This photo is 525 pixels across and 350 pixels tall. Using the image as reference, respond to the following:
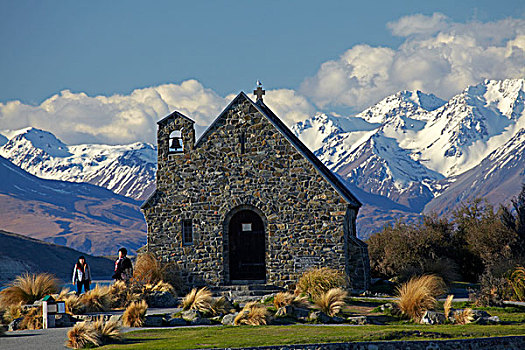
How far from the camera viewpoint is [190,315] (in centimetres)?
2316

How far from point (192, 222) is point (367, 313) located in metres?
11.0

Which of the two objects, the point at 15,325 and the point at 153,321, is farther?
the point at 15,325

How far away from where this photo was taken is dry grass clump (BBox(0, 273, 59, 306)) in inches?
1041

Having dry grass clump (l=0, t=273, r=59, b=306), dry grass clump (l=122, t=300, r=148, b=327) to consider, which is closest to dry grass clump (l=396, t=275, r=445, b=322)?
dry grass clump (l=122, t=300, r=148, b=327)

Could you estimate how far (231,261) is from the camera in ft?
106

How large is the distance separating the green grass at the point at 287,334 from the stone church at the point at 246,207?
31.7 ft

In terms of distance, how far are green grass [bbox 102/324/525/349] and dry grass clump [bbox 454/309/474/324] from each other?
2.35ft

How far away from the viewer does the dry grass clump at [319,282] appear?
28.0m

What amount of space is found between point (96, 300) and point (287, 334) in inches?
356

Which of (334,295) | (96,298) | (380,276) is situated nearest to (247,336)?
(334,295)

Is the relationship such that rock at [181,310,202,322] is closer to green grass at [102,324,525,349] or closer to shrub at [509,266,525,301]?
green grass at [102,324,525,349]

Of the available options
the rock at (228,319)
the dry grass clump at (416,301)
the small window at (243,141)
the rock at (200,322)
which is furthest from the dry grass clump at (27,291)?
the dry grass clump at (416,301)

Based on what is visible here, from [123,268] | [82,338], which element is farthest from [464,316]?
[123,268]

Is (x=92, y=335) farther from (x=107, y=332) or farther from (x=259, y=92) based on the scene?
(x=259, y=92)
